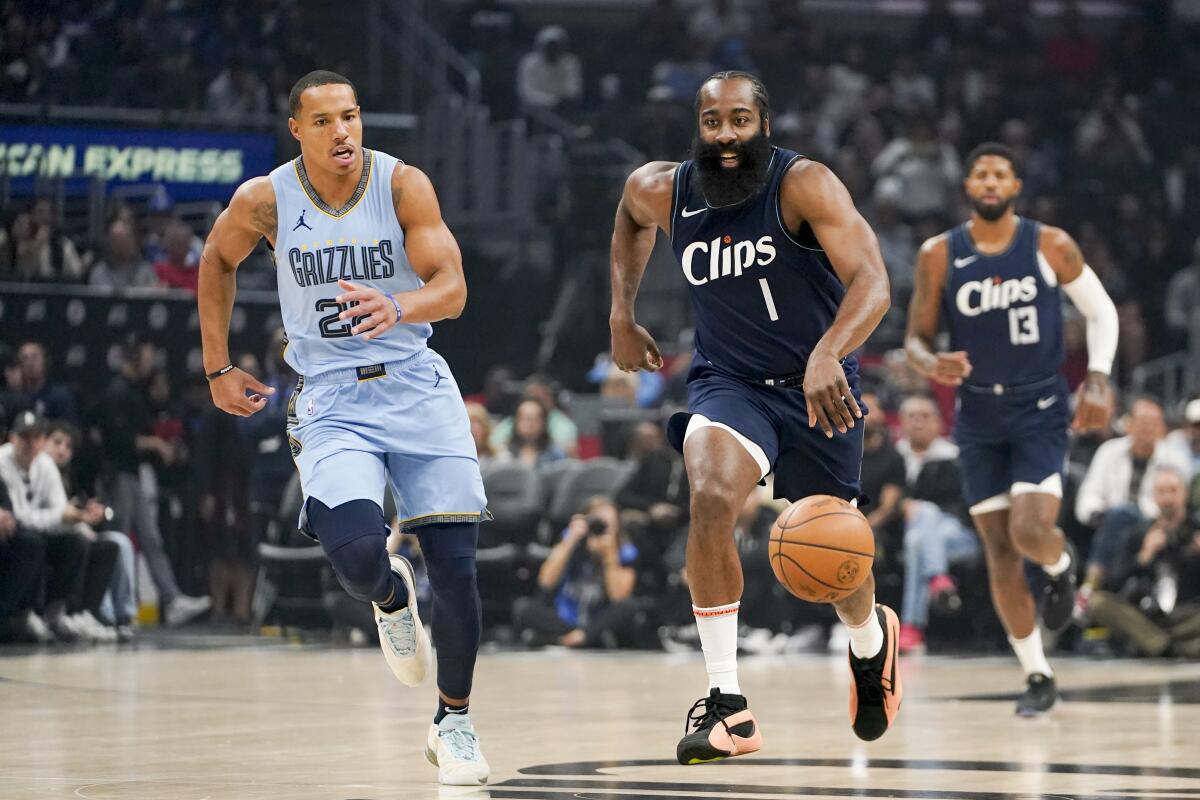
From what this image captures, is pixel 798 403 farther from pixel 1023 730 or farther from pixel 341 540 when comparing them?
pixel 1023 730

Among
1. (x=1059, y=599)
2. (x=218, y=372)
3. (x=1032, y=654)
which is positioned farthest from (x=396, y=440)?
(x=1059, y=599)

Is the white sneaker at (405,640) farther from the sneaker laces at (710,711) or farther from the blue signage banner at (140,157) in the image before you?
the blue signage banner at (140,157)

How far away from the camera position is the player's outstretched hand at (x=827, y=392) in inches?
210

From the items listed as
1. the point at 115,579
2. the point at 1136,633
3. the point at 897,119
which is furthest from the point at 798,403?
the point at 897,119

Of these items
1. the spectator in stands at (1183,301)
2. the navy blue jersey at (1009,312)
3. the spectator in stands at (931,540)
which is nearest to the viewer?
the navy blue jersey at (1009,312)

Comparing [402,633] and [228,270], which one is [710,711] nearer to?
[402,633]

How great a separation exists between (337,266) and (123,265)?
8050 millimetres

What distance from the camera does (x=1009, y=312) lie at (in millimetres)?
8258

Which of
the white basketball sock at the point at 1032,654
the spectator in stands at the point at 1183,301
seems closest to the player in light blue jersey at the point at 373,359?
the white basketball sock at the point at 1032,654

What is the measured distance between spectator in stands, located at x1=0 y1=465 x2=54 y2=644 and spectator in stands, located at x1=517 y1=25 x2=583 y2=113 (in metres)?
8.95

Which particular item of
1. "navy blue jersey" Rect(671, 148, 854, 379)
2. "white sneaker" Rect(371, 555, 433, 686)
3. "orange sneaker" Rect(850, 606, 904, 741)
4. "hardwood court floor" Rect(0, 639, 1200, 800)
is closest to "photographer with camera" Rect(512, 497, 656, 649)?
"hardwood court floor" Rect(0, 639, 1200, 800)

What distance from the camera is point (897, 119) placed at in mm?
19781

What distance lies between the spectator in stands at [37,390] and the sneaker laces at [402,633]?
24.1 ft

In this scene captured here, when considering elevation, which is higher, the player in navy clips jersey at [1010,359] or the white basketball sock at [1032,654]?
the player in navy clips jersey at [1010,359]
